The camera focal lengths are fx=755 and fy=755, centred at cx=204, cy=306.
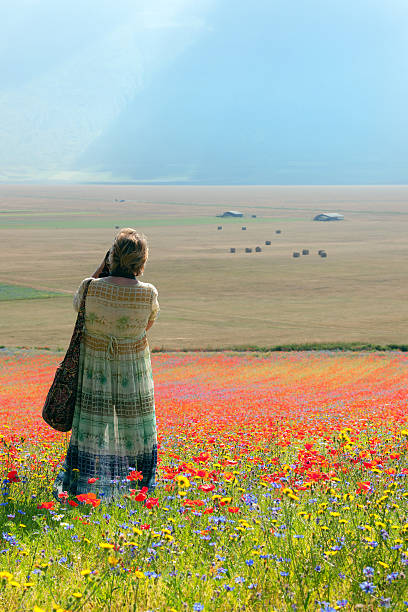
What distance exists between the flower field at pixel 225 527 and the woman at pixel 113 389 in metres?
0.19

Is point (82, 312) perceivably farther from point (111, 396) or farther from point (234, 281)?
point (234, 281)

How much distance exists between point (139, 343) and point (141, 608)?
282 cm

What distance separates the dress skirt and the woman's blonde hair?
23.3 inches

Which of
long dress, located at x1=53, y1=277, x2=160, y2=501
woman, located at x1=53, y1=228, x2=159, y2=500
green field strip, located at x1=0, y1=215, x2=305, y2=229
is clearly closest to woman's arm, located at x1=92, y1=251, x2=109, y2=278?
woman, located at x1=53, y1=228, x2=159, y2=500

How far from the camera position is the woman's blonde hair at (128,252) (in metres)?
5.92

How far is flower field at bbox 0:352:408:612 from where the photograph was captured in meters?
3.77

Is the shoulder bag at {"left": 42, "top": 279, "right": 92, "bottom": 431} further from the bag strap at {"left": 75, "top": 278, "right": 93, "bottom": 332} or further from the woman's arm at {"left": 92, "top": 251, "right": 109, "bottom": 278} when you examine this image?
the woman's arm at {"left": 92, "top": 251, "right": 109, "bottom": 278}

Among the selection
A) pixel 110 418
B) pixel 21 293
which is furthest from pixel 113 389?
pixel 21 293

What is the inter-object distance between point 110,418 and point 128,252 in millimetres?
1349

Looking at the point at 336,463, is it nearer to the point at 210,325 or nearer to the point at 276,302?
the point at 210,325

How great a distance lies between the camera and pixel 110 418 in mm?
6102

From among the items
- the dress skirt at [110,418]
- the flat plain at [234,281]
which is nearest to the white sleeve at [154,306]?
the dress skirt at [110,418]

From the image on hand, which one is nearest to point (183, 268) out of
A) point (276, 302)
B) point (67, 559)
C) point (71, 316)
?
point (276, 302)

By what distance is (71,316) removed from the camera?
43.5 m
